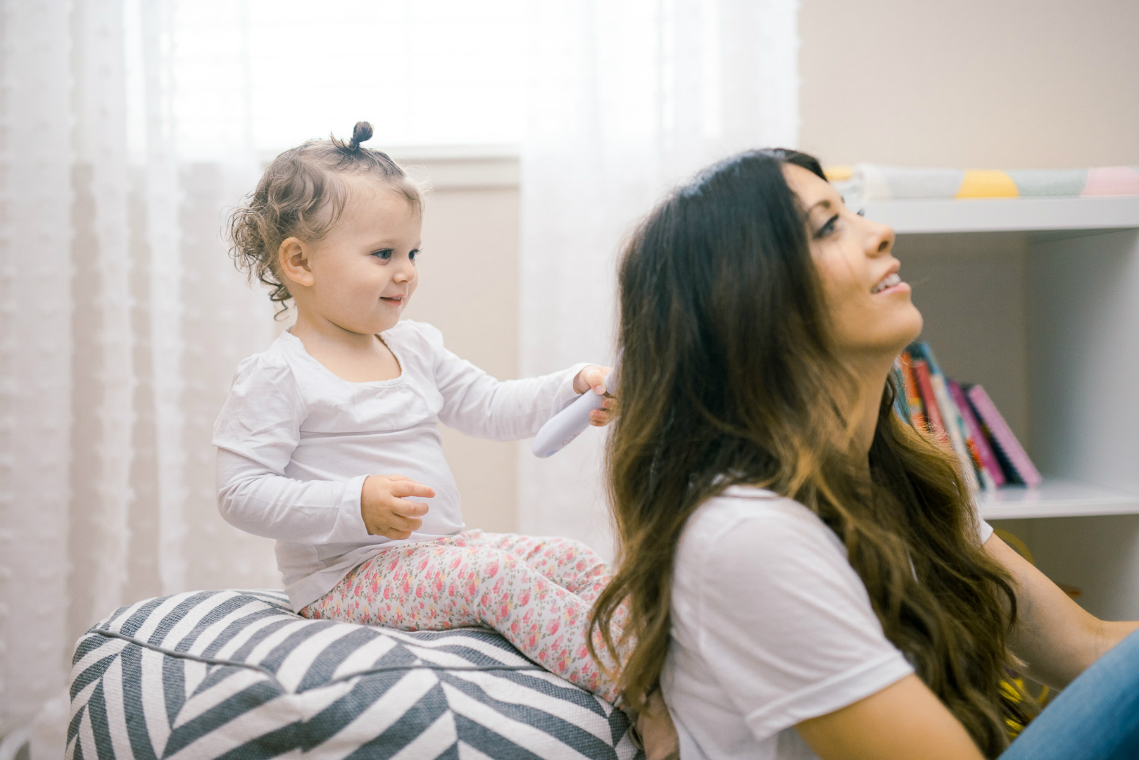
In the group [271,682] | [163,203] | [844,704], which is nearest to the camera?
[844,704]

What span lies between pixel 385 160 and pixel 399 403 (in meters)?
0.31

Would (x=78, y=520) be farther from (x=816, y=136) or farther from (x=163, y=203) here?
(x=816, y=136)

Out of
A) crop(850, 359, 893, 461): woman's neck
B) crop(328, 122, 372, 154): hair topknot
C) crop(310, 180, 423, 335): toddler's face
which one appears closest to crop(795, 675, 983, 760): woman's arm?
crop(850, 359, 893, 461): woman's neck

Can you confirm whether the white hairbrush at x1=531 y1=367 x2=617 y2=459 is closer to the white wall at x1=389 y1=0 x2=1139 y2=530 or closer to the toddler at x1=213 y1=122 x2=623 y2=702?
the toddler at x1=213 y1=122 x2=623 y2=702

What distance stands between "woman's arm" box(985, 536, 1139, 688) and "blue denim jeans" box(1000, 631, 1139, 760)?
0.84 ft

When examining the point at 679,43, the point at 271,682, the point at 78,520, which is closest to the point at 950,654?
the point at 271,682

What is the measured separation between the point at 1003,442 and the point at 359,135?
1130 millimetres

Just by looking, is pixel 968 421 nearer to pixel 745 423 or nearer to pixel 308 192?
pixel 745 423

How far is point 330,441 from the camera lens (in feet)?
3.12

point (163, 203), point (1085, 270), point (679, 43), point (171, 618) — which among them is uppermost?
point (679, 43)

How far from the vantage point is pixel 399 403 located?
1.00 meters

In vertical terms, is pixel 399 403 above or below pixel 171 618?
above

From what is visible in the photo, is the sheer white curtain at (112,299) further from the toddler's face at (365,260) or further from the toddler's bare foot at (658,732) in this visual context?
the toddler's bare foot at (658,732)

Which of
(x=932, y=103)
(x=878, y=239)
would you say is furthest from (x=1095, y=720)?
(x=932, y=103)
